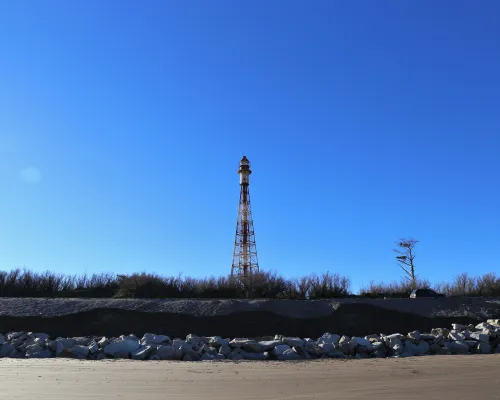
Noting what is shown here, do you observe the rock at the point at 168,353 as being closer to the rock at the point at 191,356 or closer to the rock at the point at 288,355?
the rock at the point at 191,356

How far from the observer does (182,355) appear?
9852 mm

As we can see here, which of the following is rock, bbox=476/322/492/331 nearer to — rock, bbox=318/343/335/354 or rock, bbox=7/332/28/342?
rock, bbox=318/343/335/354

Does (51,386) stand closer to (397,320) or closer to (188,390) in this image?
(188,390)

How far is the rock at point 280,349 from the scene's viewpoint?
391 inches

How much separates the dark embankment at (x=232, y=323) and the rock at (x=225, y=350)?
Result: 2.97 meters

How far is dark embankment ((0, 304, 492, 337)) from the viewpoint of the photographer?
528 inches

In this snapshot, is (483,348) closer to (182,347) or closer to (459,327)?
(459,327)

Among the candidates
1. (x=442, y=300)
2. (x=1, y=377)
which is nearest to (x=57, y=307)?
(x=1, y=377)

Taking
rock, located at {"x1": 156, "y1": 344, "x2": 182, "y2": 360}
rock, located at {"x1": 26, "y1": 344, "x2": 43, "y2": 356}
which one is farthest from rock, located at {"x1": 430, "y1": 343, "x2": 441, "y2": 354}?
rock, located at {"x1": 26, "y1": 344, "x2": 43, "y2": 356}

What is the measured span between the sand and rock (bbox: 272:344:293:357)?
86 cm

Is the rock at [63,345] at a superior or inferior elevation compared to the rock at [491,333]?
inferior

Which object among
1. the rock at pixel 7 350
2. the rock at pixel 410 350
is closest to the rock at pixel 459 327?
the rock at pixel 410 350

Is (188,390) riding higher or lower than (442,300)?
lower

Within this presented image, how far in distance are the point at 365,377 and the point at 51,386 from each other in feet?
13.5
